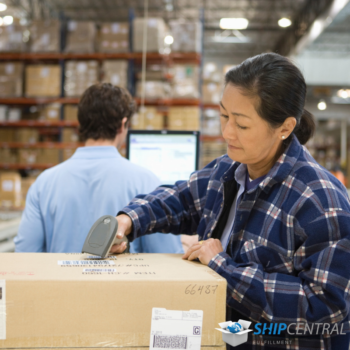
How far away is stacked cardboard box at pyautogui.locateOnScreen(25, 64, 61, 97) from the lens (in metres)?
7.43

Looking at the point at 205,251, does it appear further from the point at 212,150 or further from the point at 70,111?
the point at 70,111

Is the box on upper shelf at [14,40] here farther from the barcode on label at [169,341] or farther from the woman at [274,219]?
the barcode on label at [169,341]

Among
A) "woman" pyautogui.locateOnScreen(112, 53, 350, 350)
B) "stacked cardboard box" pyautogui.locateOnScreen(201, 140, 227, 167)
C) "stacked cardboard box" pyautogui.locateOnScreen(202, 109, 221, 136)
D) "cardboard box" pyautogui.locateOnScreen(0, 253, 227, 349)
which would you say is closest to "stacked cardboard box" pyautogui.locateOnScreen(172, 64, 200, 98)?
"stacked cardboard box" pyautogui.locateOnScreen(202, 109, 221, 136)

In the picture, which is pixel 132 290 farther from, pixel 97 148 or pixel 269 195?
pixel 97 148

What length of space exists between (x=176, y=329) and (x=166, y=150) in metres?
1.83

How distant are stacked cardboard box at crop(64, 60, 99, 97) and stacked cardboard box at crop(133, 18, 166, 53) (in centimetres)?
84

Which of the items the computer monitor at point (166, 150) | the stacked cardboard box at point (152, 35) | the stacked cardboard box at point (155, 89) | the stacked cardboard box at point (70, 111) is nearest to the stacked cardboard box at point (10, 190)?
the stacked cardboard box at point (70, 111)

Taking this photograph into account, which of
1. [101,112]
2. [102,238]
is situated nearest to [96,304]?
[102,238]

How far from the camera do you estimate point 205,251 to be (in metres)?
1.23

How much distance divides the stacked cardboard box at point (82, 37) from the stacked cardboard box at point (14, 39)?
95 cm

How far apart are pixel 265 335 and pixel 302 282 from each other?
20cm

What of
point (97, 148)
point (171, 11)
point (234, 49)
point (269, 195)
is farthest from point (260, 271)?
point (234, 49)

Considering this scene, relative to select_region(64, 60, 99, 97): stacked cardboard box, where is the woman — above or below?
below

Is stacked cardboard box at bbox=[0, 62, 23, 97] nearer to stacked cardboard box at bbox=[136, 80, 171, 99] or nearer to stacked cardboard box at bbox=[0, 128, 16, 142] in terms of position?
stacked cardboard box at bbox=[0, 128, 16, 142]
